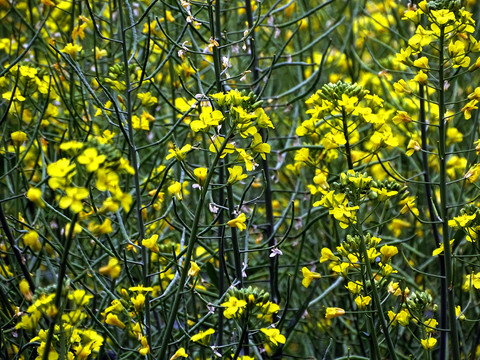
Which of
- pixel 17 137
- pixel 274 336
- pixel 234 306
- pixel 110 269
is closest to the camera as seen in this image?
pixel 110 269

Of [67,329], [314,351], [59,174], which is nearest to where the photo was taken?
[59,174]

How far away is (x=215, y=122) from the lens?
1681 millimetres

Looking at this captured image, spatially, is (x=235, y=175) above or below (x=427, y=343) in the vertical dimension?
above

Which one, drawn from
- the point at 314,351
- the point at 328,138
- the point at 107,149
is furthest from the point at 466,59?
the point at 314,351

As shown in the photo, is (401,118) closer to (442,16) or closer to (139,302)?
(442,16)

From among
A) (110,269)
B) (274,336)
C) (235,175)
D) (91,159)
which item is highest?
(91,159)

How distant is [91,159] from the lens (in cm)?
124

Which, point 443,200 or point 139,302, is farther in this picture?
point 443,200

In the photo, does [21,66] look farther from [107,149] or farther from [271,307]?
[271,307]

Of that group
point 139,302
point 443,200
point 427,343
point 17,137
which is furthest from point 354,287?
point 17,137

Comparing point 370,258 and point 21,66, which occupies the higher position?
point 21,66

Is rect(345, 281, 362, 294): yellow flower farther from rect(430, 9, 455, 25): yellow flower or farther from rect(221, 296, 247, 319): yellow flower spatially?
rect(430, 9, 455, 25): yellow flower

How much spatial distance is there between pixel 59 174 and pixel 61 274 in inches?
9.1

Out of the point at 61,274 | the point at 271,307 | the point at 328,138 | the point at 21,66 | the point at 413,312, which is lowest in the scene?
the point at 413,312
